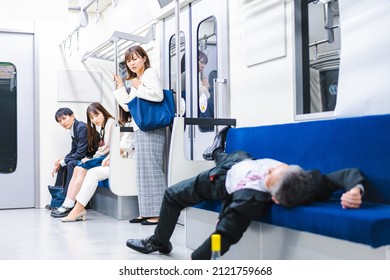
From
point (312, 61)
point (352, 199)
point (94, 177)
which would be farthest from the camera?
point (94, 177)

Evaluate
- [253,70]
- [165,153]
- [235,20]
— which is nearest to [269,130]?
[253,70]

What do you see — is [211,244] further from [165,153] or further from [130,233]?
[165,153]

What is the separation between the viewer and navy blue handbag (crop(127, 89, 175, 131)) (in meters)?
4.32

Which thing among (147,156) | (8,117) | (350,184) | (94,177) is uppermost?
(8,117)

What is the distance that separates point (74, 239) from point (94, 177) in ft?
Result: 4.47

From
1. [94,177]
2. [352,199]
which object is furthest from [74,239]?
[352,199]

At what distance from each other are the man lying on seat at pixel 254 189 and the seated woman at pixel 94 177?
2.34 m

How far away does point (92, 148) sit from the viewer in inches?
239

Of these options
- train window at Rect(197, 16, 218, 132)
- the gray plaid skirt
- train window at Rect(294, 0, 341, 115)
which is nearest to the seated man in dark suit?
the gray plaid skirt

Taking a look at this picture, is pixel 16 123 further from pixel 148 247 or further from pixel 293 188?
pixel 293 188

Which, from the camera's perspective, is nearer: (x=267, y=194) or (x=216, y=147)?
(x=267, y=194)

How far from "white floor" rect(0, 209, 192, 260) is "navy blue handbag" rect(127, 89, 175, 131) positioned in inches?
36.1

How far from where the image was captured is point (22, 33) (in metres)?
6.66

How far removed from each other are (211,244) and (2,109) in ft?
16.2
